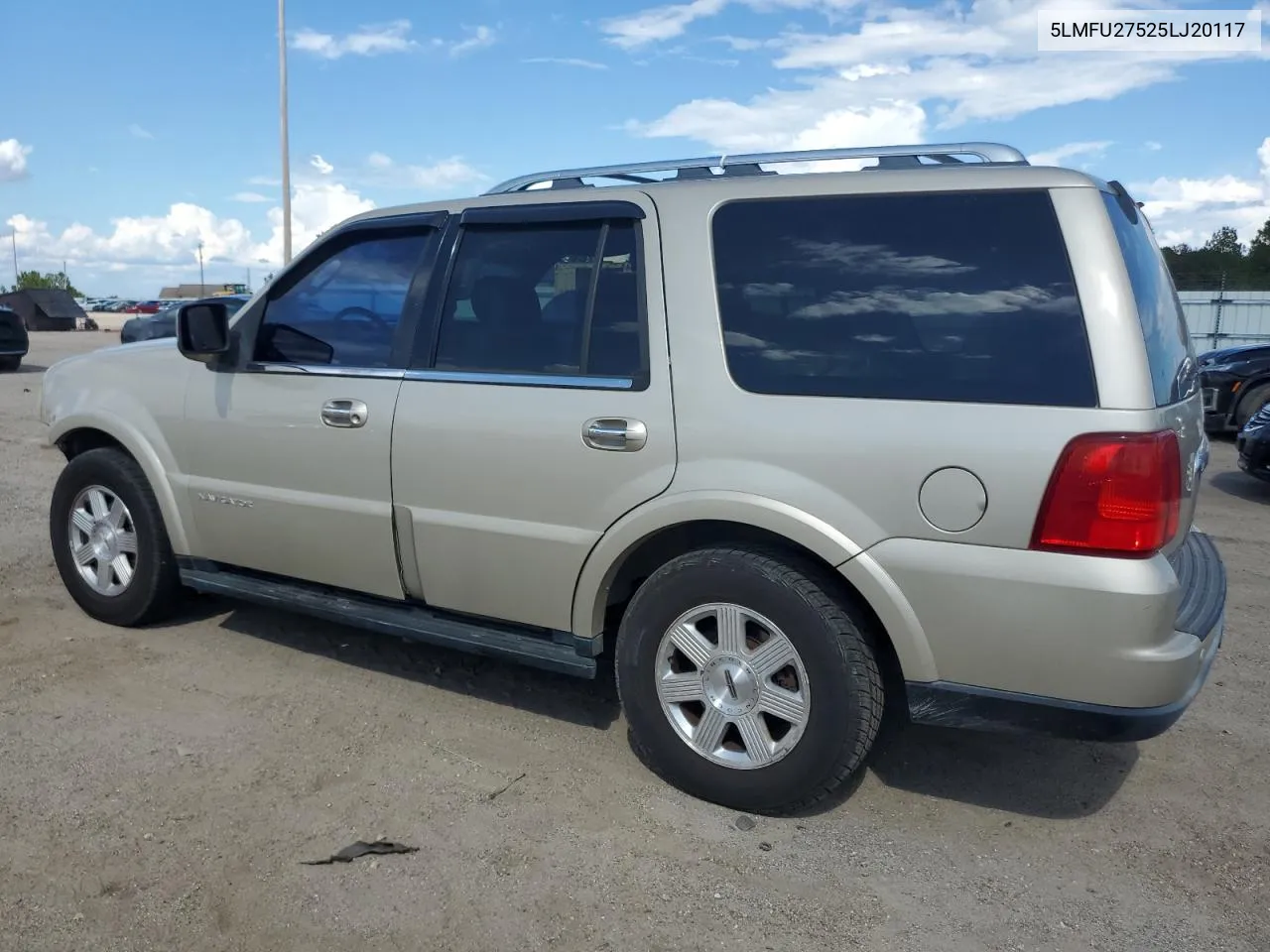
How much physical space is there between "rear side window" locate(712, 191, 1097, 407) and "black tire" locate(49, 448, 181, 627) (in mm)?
2862

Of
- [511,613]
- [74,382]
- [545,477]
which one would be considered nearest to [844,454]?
[545,477]

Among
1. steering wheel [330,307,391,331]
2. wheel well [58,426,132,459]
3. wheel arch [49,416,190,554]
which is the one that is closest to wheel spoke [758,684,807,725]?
steering wheel [330,307,391,331]

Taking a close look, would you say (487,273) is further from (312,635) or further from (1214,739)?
(1214,739)

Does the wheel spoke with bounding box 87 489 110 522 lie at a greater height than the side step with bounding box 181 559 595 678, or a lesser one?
greater

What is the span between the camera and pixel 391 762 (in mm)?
3711

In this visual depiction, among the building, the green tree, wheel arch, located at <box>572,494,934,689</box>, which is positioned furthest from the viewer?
the green tree

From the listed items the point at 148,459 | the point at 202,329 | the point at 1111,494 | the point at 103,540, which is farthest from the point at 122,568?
the point at 1111,494

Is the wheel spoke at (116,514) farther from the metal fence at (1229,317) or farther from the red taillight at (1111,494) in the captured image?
the metal fence at (1229,317)

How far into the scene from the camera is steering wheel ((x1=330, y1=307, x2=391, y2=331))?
4.12 metres

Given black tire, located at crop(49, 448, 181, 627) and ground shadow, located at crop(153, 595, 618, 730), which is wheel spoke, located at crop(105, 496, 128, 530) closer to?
black tire, located at crop(49, 448, 181, 627)

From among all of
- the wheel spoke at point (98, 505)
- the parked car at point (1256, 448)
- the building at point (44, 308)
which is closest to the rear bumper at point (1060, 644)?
the wheel spoke at point (98, 505)

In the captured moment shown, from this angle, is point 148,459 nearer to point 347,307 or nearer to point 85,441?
point 85,441

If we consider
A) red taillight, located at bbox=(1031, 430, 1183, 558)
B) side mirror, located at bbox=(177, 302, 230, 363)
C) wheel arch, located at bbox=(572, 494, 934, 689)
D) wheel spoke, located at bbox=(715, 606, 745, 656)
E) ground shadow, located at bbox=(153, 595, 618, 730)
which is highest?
side mirror, located at bbox=(177, 302, 230, 363)

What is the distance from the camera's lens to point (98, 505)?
493 centimetres
